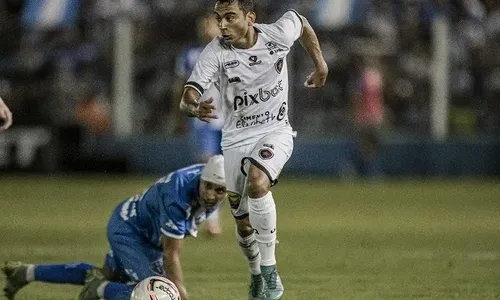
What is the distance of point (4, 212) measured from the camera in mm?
16828

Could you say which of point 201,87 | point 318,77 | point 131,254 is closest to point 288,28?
point 318,77

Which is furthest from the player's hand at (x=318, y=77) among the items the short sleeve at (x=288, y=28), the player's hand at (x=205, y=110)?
the player's hand at (x=205, y=110)

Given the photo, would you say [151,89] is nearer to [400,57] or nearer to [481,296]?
[400,57]

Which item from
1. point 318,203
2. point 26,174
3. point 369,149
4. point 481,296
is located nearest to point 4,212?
point 318,203

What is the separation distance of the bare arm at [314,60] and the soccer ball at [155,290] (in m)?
2.12

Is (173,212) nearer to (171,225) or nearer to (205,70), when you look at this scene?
(171,225)

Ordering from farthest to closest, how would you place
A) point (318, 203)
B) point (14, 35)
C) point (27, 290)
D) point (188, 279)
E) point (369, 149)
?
point (14, 35) < point (369, 149) < point (318, 203) < point (188, 279) < point (27, 290)

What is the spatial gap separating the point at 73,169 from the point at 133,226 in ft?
47.8

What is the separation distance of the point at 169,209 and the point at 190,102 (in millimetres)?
889

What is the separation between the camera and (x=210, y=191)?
28.8 ft

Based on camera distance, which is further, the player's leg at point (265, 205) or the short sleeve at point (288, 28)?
the short sleeve at point (288, 28)

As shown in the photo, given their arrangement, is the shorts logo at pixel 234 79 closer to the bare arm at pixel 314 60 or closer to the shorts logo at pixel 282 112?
the shorts logo at pixel 282 112

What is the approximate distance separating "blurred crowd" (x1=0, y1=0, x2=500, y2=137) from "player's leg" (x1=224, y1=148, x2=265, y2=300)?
1313 cm

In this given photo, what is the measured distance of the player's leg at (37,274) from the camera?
9102 mm
